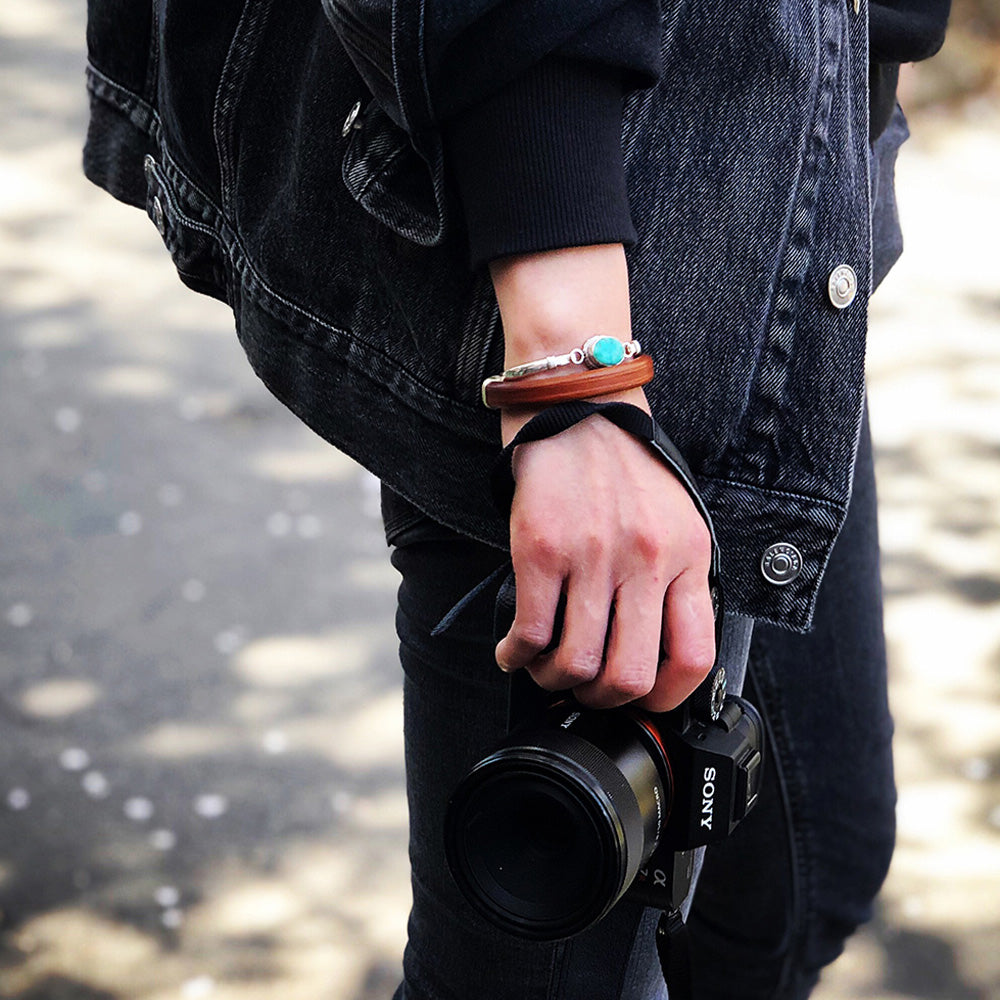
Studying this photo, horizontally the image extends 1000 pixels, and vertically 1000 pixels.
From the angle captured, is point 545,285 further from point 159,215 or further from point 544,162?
point 159,215

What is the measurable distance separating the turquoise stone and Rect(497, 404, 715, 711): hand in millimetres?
37

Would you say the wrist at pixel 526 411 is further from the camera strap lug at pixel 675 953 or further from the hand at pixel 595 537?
the camera strap lug at pixel 675 953

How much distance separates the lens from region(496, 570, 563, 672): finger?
86 cm

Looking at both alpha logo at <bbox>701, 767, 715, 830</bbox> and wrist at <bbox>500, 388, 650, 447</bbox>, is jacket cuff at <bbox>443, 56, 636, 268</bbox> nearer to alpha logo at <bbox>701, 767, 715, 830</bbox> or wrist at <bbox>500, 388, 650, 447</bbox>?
wrist at <bbox>500, 388, 650, 447</bbox>

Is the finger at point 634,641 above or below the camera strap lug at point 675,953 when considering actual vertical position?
above

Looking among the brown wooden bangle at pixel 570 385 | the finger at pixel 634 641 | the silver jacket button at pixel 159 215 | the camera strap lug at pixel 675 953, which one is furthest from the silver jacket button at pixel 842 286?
the silver jacket button at pixel 159 215

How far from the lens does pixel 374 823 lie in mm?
2402

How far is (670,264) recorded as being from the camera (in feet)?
3.14

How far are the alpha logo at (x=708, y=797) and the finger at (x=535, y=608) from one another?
182mm

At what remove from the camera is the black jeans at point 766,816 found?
1075 mm

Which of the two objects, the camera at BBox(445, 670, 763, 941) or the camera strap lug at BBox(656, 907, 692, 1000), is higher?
the camera at BBox(445, 670, 763, 941)

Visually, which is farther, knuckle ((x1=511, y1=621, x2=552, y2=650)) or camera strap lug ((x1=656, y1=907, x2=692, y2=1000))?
camera strap lug ((x1=656, y1=907, x2=692, y2=1000))

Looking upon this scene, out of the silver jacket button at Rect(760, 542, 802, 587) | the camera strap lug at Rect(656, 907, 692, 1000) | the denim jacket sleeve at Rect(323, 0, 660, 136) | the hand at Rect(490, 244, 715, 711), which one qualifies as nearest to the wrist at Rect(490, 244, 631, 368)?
the hand at Rect(490, 244, 715, 711)

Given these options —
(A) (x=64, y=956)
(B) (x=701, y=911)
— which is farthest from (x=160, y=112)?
(A) (x=64, y=956)
